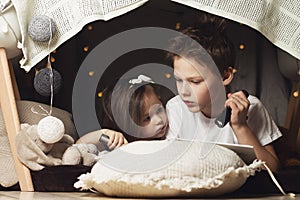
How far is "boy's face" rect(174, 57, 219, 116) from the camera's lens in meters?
1.65

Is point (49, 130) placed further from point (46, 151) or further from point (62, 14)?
point (62, 14)

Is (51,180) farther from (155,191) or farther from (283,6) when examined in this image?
(283,6)

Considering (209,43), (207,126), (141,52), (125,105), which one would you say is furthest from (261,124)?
(141,52)

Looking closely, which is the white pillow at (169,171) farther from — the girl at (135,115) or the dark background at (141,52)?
the dark background at (141,52)

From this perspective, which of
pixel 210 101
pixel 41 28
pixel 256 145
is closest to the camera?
pixel 41 28

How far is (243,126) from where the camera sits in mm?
1586

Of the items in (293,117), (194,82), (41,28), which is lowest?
(293,117)

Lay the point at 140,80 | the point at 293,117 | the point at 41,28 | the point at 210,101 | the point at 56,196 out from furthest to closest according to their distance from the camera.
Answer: the point at 293,117 < the point at 140,80 < the point at 210,101 < the point at 41,28 < the point at 56,196

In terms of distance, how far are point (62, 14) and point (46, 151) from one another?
0.32 m

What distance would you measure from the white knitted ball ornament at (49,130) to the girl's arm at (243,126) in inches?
15.9

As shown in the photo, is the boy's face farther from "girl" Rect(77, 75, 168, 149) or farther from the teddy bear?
the teddy bear

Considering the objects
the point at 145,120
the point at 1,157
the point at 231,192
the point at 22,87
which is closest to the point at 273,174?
the point at 231,192

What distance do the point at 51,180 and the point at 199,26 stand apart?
2.13ft

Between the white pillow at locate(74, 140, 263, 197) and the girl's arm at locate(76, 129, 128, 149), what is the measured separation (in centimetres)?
30
